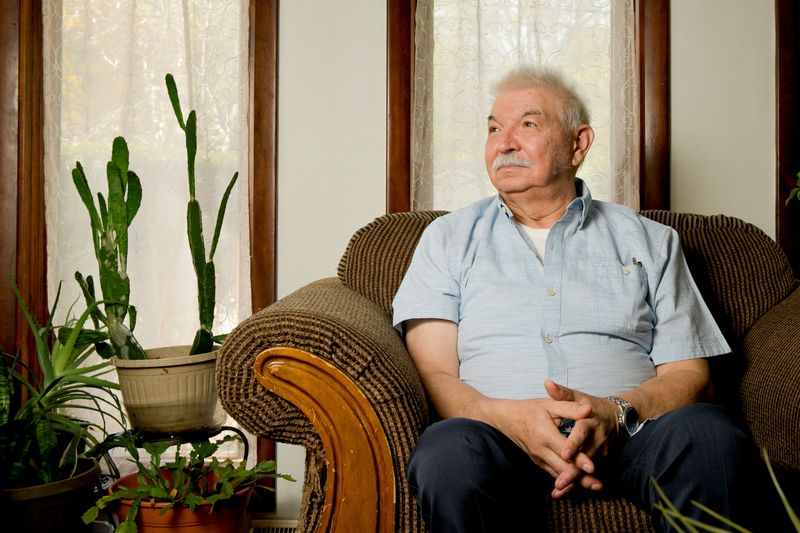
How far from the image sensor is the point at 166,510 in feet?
5.41

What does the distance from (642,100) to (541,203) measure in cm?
88

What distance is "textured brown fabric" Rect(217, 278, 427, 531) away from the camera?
121 cm

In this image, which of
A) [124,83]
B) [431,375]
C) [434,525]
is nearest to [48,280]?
[124,83]

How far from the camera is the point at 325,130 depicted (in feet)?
7.71

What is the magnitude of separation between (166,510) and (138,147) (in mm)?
1198

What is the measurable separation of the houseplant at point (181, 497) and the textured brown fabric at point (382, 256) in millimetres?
484

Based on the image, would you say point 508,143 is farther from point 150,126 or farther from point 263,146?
point 150,126

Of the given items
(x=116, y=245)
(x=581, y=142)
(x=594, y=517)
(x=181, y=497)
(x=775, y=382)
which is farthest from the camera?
(x=116, y=245)

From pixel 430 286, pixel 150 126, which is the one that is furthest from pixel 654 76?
pixel 150 126

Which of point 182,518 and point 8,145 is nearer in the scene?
point 182,518

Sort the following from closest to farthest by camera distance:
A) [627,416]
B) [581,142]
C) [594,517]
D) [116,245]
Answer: [594,517] < [627,416] < [581,142] < [116,245]

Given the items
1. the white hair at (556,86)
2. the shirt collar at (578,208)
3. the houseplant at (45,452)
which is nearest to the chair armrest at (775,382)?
the shirt collar at (578,208)

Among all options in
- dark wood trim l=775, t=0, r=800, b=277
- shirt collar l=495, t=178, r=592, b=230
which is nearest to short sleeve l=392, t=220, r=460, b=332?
shirt collar l=495, t=178, r=592, b=230

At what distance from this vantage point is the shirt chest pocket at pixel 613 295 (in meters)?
1.55
